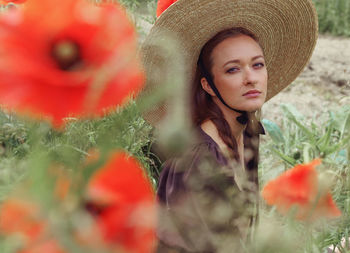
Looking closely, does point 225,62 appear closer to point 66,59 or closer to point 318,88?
point 66,59

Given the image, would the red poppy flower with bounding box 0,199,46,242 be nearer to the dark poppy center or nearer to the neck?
the dark poppy center

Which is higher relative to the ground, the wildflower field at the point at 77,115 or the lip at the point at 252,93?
the wildflower field at the point at 77,115

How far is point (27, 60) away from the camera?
23 cm

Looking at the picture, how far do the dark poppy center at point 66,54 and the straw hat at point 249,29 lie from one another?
1.08 meters

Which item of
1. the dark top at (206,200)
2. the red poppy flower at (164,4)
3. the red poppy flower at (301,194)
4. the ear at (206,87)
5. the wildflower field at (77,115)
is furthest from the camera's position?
the ear at (206,87)

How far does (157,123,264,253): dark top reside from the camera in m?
0.45

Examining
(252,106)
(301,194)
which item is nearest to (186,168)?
(252,106)

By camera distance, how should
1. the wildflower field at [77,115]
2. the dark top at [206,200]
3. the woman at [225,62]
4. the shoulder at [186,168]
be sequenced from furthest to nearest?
the woman at [225,62]
the shoulder at [186,168]
the dark top at [206,200]
the wildflower field at [77,115]

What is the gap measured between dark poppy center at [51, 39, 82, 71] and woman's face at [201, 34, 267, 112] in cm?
121

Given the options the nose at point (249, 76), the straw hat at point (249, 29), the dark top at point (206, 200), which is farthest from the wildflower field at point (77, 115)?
the nose at point (249, 76)

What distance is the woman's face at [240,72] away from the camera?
1.45 meters

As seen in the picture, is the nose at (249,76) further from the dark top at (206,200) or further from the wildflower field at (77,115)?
the wildflower field at (77,115)

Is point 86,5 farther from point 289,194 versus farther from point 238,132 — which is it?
point 238,132

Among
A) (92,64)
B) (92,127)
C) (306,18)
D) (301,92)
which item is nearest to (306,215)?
(92,64)
